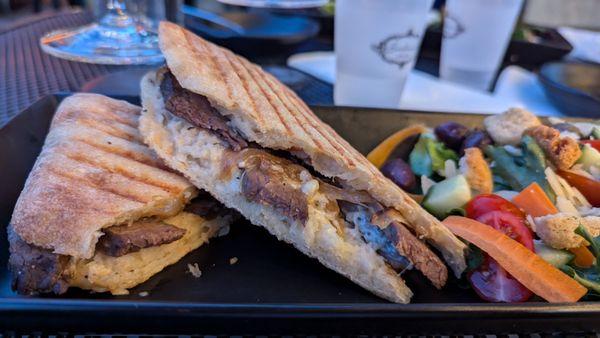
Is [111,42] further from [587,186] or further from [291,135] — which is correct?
[587,186]

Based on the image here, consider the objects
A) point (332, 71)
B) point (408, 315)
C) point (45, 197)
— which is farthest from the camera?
point (332, 71)

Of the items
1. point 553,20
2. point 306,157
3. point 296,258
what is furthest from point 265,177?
point 553,20

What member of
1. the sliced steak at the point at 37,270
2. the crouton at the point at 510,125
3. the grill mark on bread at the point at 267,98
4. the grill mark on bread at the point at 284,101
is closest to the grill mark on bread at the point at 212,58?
the grill mark on bread at the point at 267,98

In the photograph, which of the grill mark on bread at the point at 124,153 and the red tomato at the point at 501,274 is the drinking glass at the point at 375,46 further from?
the grill mark on bread at the point at 124,153

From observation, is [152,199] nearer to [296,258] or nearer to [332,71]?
[296,258]

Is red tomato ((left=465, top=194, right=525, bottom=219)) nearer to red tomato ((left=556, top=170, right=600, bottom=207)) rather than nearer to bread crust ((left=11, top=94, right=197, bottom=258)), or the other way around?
red tomato ((left=556, top=170, right=600, bottom=207))

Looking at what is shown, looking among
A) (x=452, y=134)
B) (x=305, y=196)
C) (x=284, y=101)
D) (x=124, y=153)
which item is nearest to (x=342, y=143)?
(x=284, y=101)
